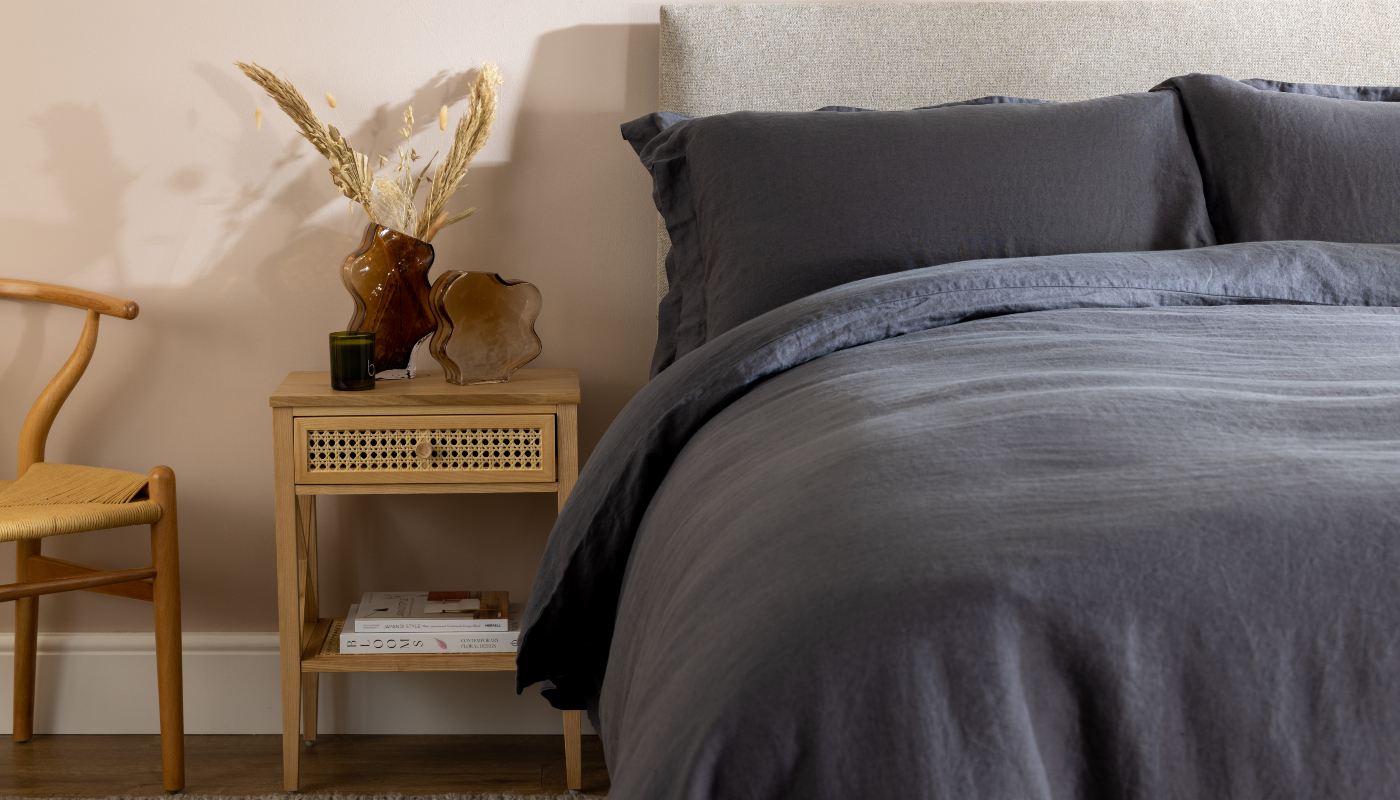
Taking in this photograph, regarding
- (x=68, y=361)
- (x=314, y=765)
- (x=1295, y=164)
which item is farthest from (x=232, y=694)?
(x=1295, y=164)

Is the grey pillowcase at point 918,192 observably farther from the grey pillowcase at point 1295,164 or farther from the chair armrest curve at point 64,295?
the chair armrest curve at point 64,295

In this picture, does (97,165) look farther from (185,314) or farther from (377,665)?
(377,665)

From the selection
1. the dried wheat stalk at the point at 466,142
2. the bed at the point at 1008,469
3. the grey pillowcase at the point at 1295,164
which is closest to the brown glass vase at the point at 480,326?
the dried wheat stalk at the point at 466,142

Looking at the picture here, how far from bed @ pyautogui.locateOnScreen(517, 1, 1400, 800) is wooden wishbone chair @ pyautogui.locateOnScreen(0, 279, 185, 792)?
886mm

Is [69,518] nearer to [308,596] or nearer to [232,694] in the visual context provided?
[308,596]

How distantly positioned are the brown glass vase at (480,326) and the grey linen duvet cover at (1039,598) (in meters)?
1.03

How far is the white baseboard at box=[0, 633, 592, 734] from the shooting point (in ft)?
6.40

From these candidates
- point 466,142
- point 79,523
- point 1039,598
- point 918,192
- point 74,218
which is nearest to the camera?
point 1039,598

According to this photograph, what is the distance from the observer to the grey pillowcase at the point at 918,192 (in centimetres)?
140

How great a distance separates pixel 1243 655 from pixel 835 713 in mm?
196

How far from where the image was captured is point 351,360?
64.7 inches

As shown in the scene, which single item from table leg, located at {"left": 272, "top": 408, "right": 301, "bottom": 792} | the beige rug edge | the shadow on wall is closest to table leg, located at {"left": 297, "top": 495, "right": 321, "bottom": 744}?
table leg, located at {"left": 272, "top": 408, "right": 301, "bottom": 792}

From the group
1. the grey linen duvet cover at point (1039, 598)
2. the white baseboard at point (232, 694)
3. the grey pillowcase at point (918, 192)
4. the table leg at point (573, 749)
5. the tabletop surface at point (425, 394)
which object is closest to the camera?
the grey linen duvet cover at point (1039, 598)

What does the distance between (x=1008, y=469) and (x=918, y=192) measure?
0.93 m
